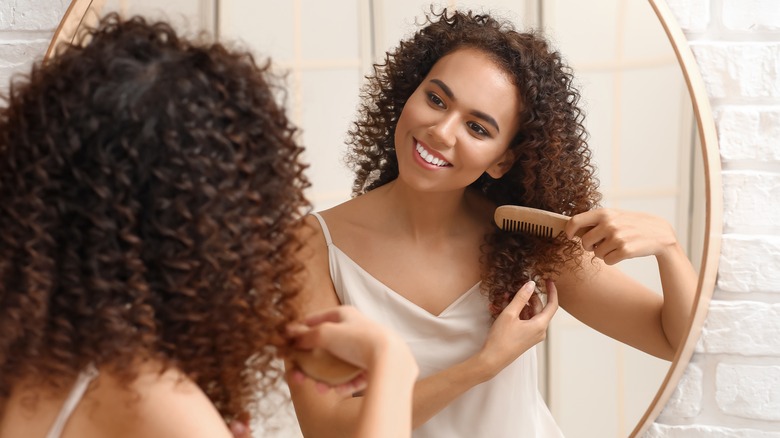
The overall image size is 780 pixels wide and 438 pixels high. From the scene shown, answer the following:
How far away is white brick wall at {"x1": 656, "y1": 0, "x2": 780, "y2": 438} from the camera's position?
951 mm

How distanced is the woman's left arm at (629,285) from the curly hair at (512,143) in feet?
0.07

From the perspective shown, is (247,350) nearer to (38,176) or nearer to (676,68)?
(38,176)

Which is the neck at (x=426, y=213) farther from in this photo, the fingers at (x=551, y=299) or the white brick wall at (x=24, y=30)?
the white brick wall at (x=24, y=30)

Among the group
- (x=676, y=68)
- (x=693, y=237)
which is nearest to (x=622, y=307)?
(x=693, y=237)

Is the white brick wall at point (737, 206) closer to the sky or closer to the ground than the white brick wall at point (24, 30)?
closer to the ground

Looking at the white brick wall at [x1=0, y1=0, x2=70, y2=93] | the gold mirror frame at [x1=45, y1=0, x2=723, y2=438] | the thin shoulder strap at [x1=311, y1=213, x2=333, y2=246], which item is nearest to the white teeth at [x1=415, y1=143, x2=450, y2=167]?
the thin shoulder strap at [x1=311, y1=213, x2=333, y2=246]

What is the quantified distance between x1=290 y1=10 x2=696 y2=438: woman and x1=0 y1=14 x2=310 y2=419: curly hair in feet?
0.67

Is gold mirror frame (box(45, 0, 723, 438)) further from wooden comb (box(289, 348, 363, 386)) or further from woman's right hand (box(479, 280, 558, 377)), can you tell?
wooden comb (box(289, 348, 363, 386))

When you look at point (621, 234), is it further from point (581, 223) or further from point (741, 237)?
point (741, 237)

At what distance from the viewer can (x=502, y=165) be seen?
32.6 inches

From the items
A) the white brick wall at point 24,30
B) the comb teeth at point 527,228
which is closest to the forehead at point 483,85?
the comb teeth at point 527,228

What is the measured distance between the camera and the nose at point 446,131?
2.60 feet

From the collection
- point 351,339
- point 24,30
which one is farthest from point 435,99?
point 24,30

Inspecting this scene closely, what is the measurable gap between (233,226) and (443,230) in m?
0.29
